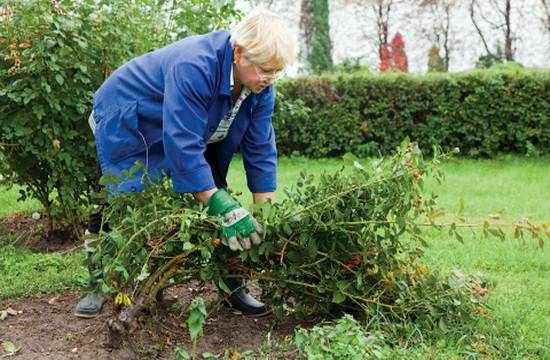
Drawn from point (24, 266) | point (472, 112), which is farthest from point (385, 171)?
point (472, 112)

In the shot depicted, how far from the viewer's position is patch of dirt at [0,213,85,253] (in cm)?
478

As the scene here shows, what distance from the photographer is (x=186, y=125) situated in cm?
258

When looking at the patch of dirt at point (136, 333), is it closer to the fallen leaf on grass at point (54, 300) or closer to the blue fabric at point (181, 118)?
the fallen leaf on grass at point (54, 300)

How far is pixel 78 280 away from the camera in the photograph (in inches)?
147

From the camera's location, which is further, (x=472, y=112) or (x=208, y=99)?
(x=472, y=112)

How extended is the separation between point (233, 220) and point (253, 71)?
1.84ft

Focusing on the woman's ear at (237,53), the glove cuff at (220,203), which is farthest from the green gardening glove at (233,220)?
the woman's ear at (237,53)

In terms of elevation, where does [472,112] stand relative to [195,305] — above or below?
below

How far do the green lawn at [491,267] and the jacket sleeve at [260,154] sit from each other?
488 millimetres

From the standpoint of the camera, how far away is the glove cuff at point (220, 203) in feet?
8.34

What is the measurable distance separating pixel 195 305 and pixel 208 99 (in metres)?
0.79

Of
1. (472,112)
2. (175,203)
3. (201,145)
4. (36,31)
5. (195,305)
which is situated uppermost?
(36,31)

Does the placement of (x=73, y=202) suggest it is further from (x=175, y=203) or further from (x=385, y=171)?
(x=385, y=171)

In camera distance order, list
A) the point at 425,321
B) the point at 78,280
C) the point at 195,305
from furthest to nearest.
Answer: the point at 78,280 → the point at 425,321 → the point at 195,305
